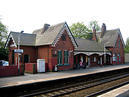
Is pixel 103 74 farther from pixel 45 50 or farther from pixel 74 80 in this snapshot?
pixel 45 50

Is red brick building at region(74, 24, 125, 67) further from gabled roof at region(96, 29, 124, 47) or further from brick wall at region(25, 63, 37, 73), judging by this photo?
brick wall at region(25, 63, 37, 73)

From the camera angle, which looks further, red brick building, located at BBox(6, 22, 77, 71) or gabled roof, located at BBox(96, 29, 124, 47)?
gabled roof, located at BBox(96, 29, 124, 47)

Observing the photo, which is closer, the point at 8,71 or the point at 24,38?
the point at 8,71

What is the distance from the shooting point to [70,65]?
25.2 metres

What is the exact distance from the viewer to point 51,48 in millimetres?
22234

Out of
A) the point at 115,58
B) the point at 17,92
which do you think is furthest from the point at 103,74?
the point at 115,58

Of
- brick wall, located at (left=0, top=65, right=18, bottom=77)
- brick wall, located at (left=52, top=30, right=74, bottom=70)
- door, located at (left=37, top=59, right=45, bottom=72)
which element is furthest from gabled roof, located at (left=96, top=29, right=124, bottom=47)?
brick wall, located at (left=0, top=65, right=18, bottom=77)

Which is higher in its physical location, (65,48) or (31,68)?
(65,48)

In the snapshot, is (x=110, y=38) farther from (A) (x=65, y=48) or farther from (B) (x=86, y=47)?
(A) (x=65, y=48)

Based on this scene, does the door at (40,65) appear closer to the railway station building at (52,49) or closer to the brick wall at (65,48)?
the railway station building at (52,49)

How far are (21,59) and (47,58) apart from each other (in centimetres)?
397

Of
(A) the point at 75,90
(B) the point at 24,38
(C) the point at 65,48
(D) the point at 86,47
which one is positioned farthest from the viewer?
(D) the point at 86,47

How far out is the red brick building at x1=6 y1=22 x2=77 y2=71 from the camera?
74.3ft

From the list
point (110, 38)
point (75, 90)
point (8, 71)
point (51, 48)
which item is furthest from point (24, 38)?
point (110, 38)
